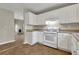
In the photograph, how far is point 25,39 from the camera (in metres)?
3.56

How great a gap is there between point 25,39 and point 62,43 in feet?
5.10

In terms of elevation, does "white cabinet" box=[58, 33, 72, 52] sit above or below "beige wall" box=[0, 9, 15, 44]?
below

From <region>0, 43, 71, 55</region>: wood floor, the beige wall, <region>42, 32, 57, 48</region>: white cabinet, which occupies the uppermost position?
the beige wall

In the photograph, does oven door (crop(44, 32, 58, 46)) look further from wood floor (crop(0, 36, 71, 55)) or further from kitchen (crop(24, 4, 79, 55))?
wood floor (crop(0, 36, 71, 55))

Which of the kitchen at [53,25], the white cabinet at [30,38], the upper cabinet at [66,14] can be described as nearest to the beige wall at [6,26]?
the kitchen at [53,25]

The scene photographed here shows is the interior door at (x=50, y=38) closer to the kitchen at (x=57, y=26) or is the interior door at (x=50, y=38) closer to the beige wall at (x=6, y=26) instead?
the kitchen at (x=57, y=26)

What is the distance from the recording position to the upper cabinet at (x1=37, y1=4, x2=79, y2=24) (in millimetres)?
2758

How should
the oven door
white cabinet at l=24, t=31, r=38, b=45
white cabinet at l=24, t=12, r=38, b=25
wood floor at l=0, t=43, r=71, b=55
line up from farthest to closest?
white cabinet at l=24, t=12, r=38, b=25 < white cabinet at l=24, t=31, r=38, b=45 < the oven door < wood floor at l=0, t=43, r=71, b=55

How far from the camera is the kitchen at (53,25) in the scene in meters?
2.73

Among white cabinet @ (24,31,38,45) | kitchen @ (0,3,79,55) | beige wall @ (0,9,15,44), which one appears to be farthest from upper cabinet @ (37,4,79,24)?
beige wall @ (0,9,15,44)

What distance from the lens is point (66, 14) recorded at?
2994 millimetres

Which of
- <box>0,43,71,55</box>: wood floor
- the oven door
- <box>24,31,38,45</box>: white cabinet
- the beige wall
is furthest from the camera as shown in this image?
<box>24,31,38,45</box>: white cabinet

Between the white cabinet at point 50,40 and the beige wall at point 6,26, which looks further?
the white cabinet at point 50,40

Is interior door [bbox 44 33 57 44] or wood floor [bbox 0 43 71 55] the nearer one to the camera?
wood floor [bbox 0 43 71 55]
